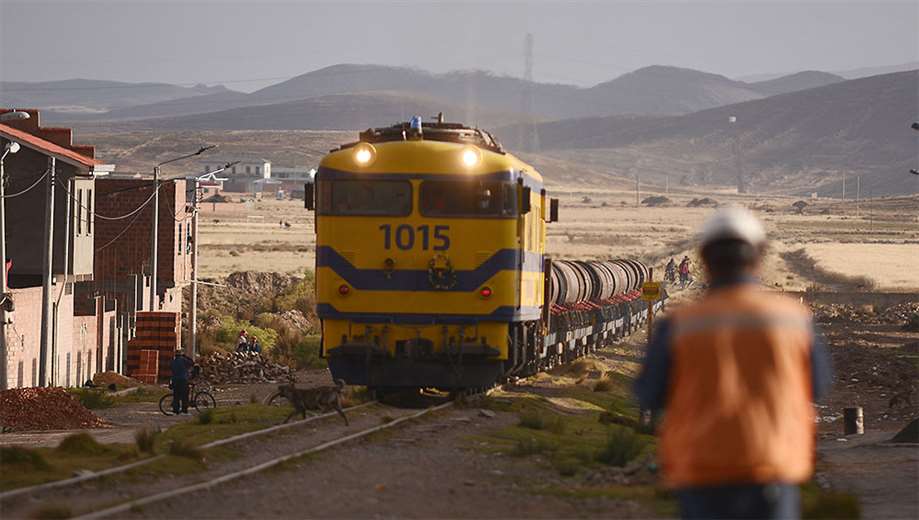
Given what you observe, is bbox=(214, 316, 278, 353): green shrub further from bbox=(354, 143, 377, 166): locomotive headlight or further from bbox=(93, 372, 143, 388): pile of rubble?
bbox=(354, 143, 377, 166): locomotive headlight

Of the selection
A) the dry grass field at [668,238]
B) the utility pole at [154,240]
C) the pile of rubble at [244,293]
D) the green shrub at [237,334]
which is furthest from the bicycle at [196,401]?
the dry grass field at [668,238]

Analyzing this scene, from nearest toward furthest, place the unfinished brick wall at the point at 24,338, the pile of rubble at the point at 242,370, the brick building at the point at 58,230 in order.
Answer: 1. the unfinished brick wall at the point at 24,338
2. the brick building at the point at 58,230
3. the pile of rubble at the point at 242,370

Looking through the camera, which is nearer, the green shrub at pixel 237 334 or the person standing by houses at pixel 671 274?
the green shrub at pixel 237 334

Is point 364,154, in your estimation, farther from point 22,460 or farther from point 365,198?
point 22,460

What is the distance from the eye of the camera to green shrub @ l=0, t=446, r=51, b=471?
53.6ft

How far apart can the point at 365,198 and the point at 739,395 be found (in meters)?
16.6

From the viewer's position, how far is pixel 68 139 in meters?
48.4

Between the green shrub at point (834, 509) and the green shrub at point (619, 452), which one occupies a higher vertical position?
the green shrub at point (834, 509)

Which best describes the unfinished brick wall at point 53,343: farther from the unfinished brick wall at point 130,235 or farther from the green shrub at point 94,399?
the unfinished brick wall at point 130,235

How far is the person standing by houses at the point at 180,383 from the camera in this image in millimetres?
31484

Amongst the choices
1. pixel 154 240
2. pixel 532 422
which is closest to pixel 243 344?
pixel 154 240

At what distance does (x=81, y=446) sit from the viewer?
18891mm

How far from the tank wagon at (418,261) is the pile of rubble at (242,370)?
65.1 feet

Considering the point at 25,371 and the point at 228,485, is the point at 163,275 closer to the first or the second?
the point at 25,371
